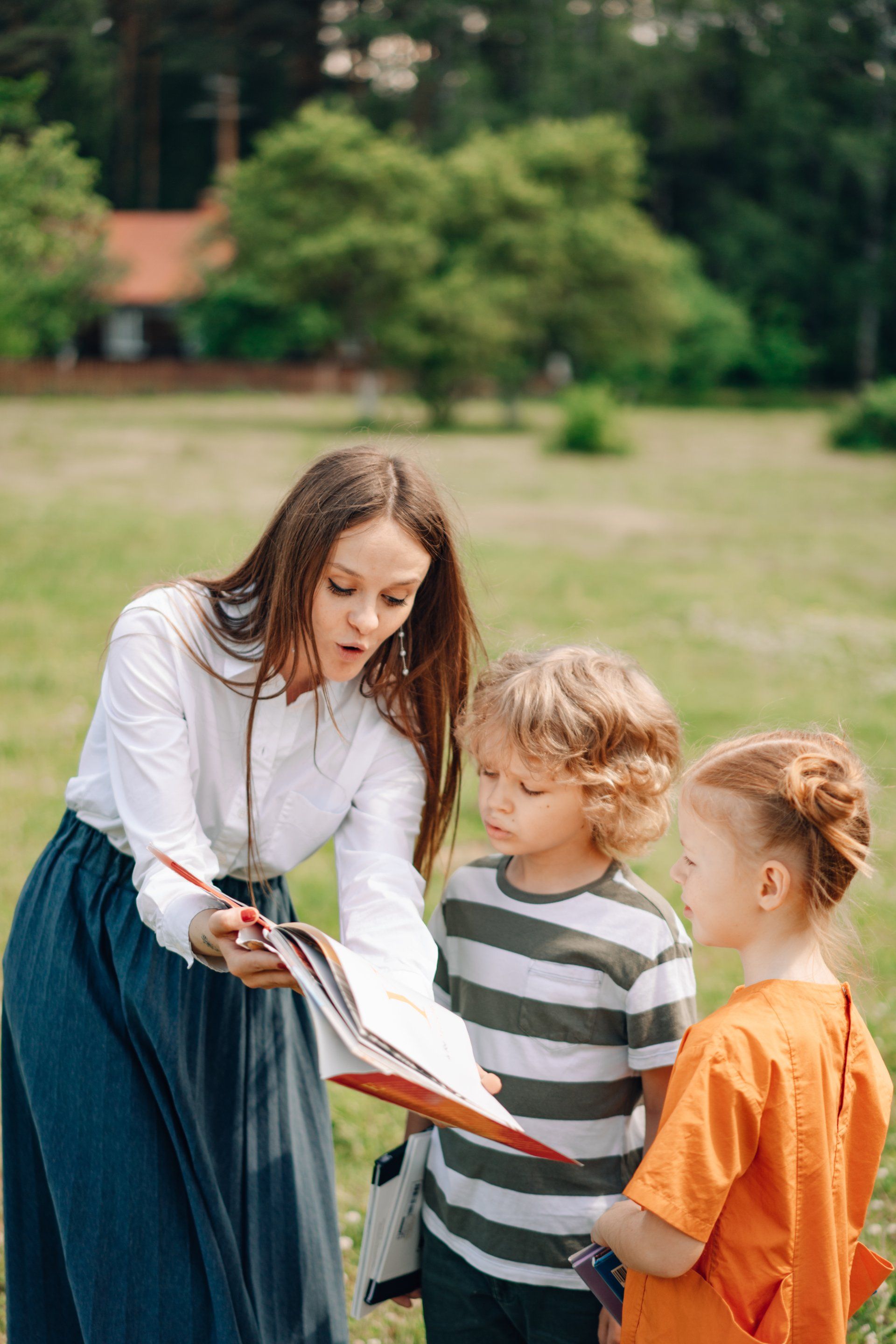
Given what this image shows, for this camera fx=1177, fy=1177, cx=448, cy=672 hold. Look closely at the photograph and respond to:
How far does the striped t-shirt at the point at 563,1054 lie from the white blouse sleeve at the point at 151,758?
1.71 ft

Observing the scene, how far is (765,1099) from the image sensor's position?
149 centimetres

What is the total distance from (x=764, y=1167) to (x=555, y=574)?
378 inches

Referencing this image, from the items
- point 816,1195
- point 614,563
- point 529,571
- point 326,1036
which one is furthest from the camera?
point 614,563

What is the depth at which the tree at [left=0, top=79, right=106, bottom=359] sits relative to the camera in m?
7.89

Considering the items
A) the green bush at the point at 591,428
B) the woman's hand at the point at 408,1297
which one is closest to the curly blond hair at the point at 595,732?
the woman's hand at the point at 408,1297

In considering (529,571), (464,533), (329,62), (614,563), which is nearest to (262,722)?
(464,533)

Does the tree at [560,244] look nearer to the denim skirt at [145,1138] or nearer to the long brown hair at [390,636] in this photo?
the long brown hair at [390,636]

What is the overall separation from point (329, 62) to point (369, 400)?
1565 centimetres

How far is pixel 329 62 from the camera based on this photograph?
36062mm

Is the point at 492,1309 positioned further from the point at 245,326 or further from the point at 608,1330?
the point at 245,326

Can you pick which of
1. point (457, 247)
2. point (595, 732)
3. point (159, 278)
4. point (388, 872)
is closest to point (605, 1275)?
point (388, 872)

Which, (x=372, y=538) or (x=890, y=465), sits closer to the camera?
(x=372, y=538)

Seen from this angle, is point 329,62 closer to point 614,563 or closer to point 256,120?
point 256,120

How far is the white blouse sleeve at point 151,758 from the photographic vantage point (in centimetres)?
178
